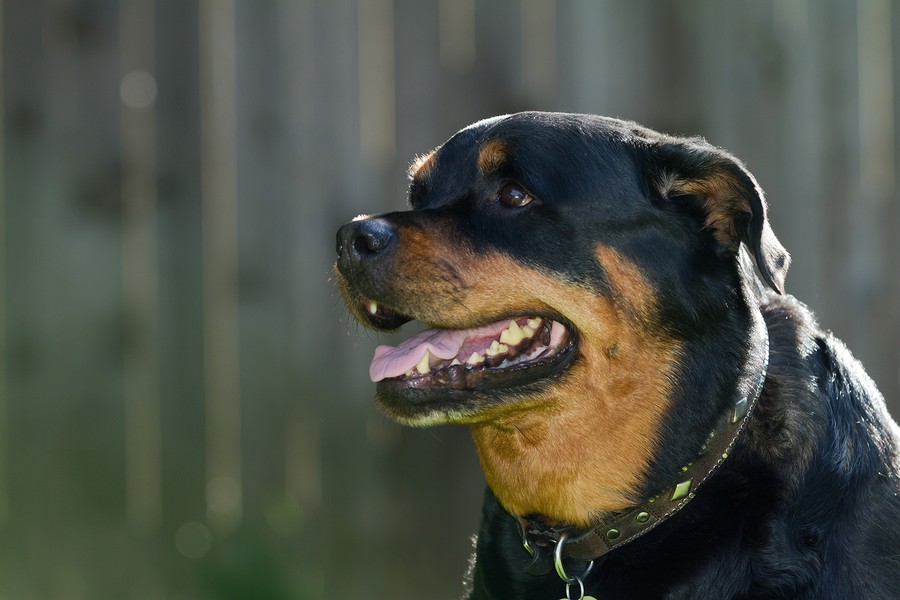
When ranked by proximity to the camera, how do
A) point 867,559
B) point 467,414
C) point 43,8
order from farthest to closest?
1. point 43,8
2. point 467,414
3. point 867,559

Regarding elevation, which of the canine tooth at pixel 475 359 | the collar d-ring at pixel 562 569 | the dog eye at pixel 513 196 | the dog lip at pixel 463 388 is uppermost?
the dog eye at pixel 513 196

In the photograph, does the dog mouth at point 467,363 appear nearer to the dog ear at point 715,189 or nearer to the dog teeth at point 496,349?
the dog teeth at point 496,349

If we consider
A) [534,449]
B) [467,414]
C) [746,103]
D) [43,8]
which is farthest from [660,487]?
[43,8]

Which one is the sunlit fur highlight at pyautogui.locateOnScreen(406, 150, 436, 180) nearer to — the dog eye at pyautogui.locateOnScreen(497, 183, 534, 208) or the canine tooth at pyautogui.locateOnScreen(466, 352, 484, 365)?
the dog eye at pyautogui.locateOnScreen(497, 183, 534, 208)

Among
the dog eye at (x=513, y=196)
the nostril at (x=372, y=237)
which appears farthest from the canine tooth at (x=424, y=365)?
the dog eye at (x=513, y=196)

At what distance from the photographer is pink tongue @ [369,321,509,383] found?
3.22 metres

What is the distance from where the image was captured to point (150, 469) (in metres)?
4.81

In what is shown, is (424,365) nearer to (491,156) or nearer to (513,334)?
(513,334)

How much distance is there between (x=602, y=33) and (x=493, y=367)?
7.24ft

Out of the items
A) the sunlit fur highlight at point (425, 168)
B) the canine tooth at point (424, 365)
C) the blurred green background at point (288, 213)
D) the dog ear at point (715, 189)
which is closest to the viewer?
the dog ear at point (715, 189)

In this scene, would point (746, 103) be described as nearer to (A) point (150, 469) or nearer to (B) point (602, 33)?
(B) point (602, 33)


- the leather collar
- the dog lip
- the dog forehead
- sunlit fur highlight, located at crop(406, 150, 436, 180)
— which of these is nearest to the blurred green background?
sunlit fur highlight, located at crop(406, 150, 436, 180)

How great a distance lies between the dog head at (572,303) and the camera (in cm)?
311

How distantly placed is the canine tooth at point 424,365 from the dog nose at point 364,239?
0.32 m
